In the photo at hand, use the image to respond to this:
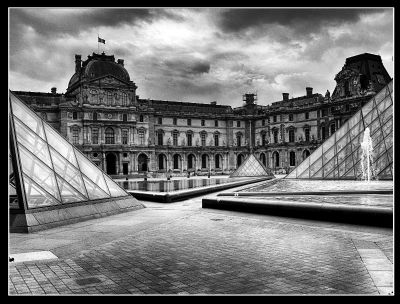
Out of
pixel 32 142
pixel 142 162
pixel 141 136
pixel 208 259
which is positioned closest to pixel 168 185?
pixel 32 142

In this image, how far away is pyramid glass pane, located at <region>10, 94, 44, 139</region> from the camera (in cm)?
1197

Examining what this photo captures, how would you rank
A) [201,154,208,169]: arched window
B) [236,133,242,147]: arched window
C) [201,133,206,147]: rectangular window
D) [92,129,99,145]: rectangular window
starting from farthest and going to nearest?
[236,133,242,147]: arched window
[201,133,206,147]: rectangular window
[201,154,208,169]: arched window
[92,129,99,145]: rectangular window

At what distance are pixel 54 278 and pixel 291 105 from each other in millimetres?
65154

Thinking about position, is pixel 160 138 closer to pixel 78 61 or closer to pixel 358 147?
pixel 78 61

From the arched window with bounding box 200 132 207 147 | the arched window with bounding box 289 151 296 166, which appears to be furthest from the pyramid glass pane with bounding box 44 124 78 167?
the arched window with bounding box 200 132 207 147

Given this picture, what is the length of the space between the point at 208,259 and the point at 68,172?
703cm

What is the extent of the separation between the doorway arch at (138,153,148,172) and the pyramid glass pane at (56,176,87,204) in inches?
2099

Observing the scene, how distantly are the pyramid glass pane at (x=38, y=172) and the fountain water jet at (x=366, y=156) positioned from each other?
17763 mm

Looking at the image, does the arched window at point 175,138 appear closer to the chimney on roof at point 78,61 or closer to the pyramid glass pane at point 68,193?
the chimney on roof at point 78,61

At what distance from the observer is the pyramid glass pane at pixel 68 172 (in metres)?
11.9

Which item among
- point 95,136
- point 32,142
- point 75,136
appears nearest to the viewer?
point 32,142

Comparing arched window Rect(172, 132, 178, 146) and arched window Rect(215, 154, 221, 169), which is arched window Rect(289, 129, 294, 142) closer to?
arched window Rect(215, 154, 221, 169)

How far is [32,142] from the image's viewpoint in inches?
455
